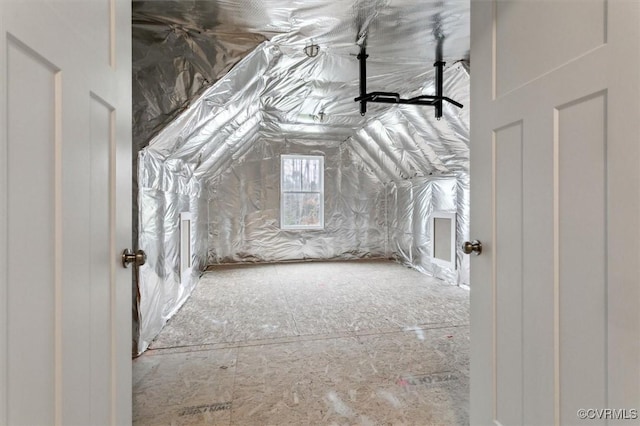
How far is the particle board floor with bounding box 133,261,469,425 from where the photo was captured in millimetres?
1444

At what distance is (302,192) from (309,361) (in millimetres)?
3556

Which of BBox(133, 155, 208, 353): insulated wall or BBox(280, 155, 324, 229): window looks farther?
BBox(280, 155, 324, 229): window

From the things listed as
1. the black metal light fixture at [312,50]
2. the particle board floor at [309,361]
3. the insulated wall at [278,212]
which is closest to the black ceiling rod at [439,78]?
the black metal light fixture at [312,50]

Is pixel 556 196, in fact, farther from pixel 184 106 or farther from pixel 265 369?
pixel 184 106

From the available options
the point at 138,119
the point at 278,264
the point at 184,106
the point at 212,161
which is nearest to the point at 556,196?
the point at 184,106

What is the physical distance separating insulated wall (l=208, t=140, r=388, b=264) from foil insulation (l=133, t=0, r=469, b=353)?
0.06 feet

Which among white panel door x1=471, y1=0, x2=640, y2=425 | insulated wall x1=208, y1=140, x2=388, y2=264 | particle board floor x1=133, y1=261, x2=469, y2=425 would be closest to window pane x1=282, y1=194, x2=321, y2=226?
insulated wall x1=208, y1=140, x2=388, y2=264

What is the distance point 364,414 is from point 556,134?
4.52 feet

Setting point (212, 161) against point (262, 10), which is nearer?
point (262, 10)

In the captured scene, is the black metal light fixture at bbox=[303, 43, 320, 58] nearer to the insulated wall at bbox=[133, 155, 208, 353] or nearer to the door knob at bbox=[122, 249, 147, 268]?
the insulated wall at bbox=[133, 155, 208, 353]

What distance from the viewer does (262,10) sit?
160cm

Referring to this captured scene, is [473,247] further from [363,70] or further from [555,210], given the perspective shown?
[363,70]

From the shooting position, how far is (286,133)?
4.59m

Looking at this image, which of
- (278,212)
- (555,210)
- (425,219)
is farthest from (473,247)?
(278,212)
